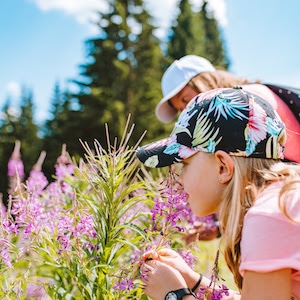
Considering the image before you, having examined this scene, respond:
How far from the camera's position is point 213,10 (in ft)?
119

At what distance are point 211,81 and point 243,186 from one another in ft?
5.79

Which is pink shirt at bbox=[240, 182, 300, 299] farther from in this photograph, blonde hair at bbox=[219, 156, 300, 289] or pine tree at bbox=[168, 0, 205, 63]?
pine tree at bbox=[168, 0, 205, 63]

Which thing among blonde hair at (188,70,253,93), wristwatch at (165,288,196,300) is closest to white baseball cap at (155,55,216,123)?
blonde hair at (188,70,253,93)

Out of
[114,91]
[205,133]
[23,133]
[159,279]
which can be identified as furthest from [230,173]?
[23,133]

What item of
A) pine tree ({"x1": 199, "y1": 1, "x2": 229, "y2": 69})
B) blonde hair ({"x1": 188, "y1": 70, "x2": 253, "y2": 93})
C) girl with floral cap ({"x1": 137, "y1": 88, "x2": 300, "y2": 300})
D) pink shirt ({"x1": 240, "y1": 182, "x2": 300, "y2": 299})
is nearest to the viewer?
pink shirt ({"x1": 240, "y1": 182, "x2": 300, "y2": 299})

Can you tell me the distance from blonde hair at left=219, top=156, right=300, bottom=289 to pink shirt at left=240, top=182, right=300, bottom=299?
0.41ft

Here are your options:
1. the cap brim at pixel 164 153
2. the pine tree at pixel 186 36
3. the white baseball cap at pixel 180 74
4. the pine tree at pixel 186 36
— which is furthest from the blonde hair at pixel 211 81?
the pine tree at pixel 186 36

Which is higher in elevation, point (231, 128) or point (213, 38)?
point (231, 128)

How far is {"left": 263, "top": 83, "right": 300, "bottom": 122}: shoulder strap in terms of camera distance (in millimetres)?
2010

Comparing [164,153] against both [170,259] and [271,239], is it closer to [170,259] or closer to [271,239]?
[170,259]

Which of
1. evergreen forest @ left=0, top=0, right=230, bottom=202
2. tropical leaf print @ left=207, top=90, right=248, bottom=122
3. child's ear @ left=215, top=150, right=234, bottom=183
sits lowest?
evergreen forest @ left=0, top=0, right=230, bottom=202

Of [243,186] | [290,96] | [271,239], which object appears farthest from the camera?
[290,96]

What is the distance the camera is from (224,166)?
1.45 m

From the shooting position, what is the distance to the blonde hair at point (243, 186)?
1379 millimetres
